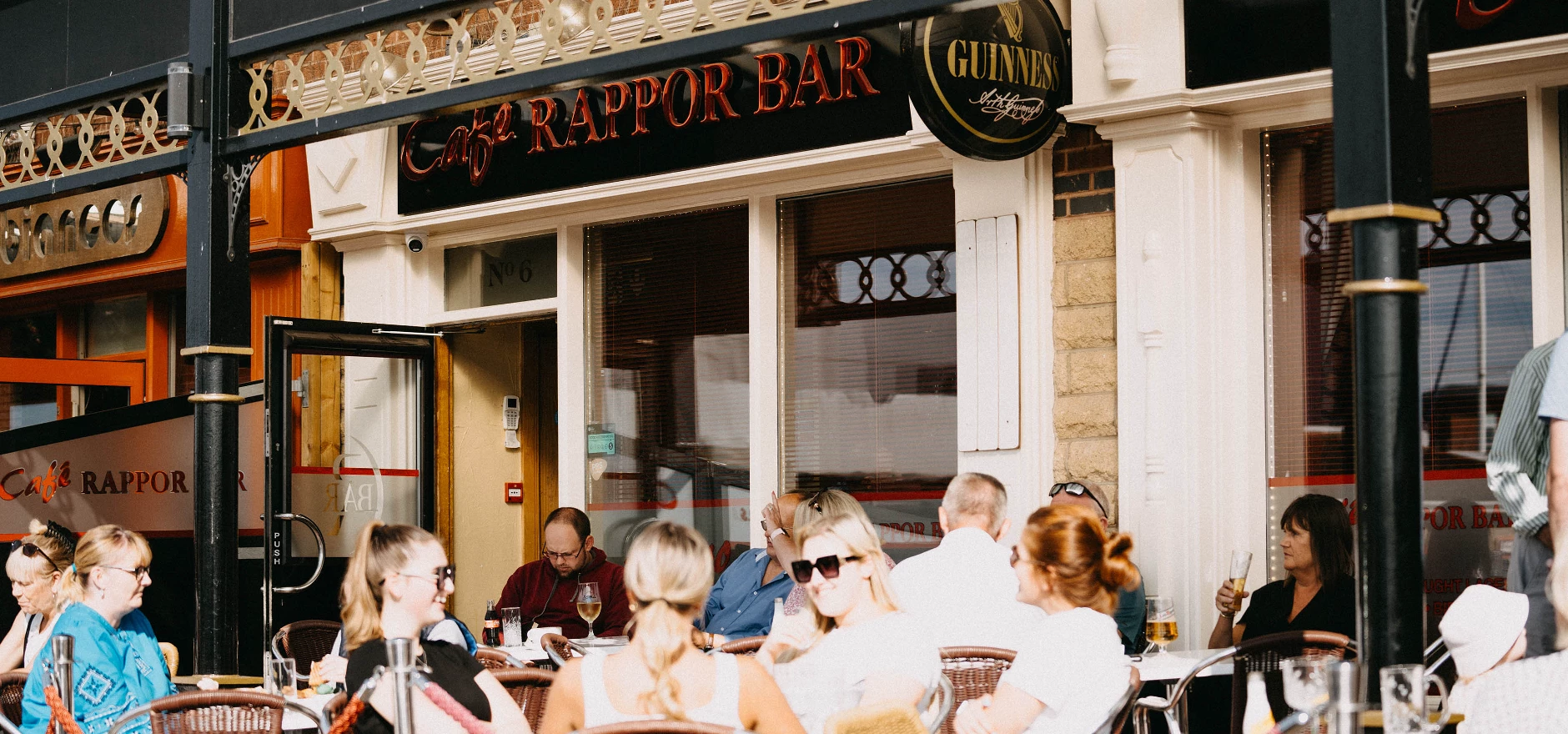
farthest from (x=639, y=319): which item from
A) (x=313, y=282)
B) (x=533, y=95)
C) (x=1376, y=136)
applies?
(x=1376, y=136)

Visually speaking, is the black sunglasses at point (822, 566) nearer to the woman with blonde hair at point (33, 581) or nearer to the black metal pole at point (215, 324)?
the black metal pole at point (215, 324)

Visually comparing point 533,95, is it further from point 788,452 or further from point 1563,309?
point 1563,309

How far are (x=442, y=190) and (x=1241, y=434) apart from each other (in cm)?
463

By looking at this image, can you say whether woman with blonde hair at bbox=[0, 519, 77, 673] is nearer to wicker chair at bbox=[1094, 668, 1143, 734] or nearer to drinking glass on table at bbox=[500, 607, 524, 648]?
drinking glass on table at bbox=[500, 607, 524, 648]

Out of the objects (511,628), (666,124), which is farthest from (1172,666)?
(666,124)

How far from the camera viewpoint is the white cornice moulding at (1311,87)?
568cm

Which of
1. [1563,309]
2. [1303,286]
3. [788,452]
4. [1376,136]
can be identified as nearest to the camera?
[1376,136]

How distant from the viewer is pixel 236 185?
20.3ft

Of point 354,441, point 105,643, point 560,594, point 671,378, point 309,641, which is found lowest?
point 309,641

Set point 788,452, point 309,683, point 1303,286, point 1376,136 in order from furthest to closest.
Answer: point 788,452 < point 1303,286 < point 309,683 < point 1376,136

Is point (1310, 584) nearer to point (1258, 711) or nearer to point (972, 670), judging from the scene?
point (972, 670)

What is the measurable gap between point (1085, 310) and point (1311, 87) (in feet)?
4.07

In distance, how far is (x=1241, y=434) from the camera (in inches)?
252

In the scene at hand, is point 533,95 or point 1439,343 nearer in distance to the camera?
point 533,95
